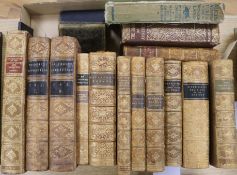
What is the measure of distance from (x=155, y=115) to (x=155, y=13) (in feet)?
0.83

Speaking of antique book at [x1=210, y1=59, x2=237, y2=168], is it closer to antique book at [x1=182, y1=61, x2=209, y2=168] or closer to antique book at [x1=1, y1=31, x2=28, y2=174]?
antique book at [x1=182, y1=61, x2=209, y2=168]

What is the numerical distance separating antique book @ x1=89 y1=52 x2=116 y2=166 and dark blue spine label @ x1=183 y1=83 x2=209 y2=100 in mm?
174

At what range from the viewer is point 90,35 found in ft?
2.96

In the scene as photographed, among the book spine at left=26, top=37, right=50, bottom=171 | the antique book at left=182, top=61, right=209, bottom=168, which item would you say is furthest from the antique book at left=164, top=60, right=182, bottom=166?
the book spine at left=26, top=37, right=50, bottom=171

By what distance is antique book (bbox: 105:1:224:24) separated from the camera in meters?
0.79

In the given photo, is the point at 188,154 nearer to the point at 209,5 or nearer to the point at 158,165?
the point at 158,165

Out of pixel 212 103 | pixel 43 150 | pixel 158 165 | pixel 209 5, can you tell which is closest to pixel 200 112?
pixel 212 103

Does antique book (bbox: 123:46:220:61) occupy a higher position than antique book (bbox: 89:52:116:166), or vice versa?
antique book (bbox: 123:46:220:61)

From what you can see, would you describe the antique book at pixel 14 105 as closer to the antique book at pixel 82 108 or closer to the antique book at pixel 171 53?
the antique book at pixel 82 108

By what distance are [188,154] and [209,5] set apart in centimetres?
37

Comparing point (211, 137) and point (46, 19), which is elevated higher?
point (46, 19)

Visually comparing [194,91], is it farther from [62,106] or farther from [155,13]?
[62,106]

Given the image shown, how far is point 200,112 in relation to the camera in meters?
0.76

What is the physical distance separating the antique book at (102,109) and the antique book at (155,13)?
0.11m
